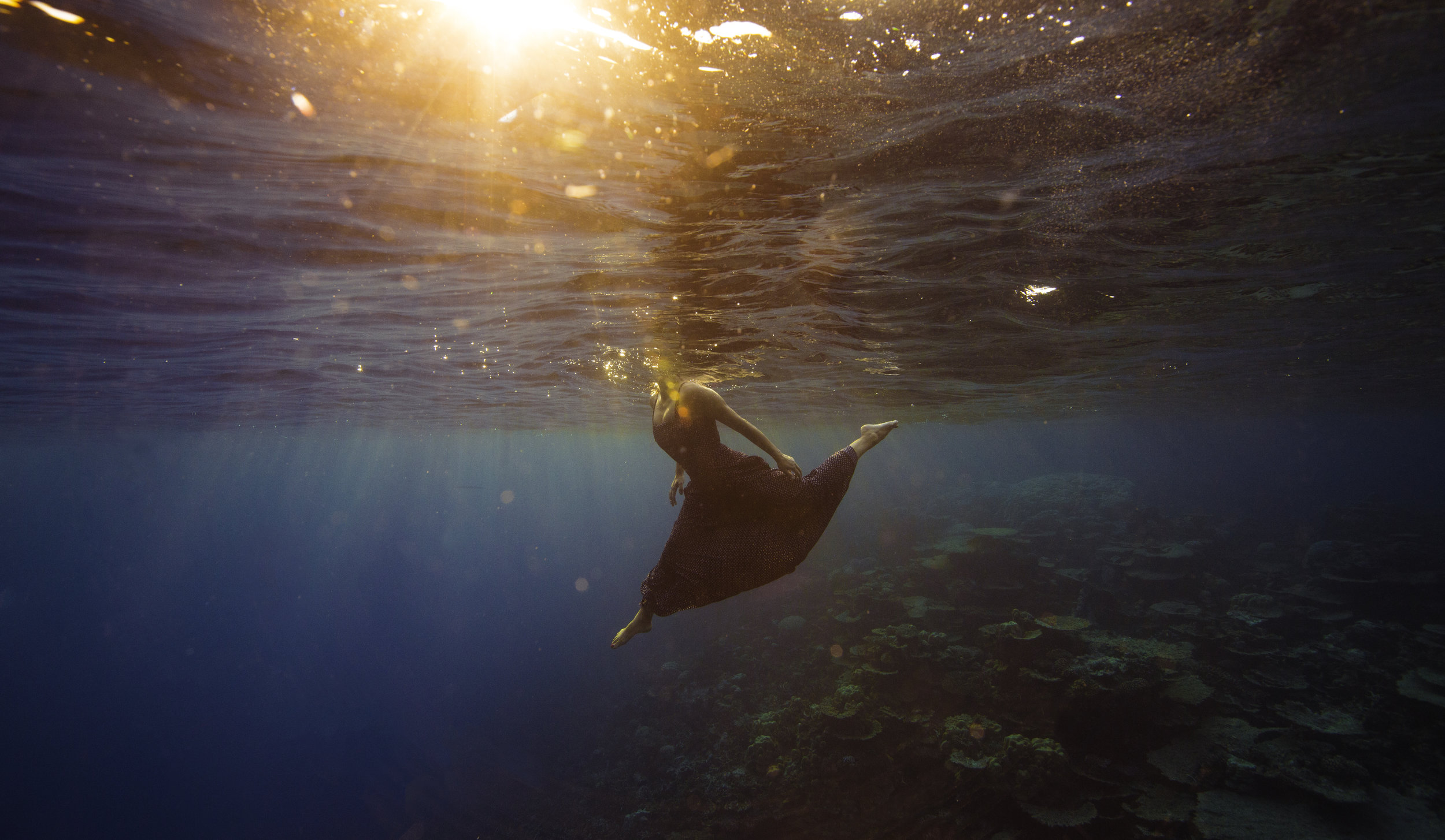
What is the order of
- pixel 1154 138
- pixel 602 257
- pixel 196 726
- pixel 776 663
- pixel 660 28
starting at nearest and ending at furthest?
pixel 660 28
pixel 1154 138
pixel 602 257
pixel 776 663
pixel 196 726

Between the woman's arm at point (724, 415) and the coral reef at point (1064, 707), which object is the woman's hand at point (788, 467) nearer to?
the woman's arm at point (724, 415)

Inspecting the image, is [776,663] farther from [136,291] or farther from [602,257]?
[136,291]

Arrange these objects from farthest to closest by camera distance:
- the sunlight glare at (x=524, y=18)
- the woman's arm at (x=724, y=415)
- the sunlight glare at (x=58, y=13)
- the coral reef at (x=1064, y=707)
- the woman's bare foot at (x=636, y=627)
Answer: the coral reef at (x=1064, y=707), the woman's arm at (x=724, y=415), the woman's bare foot at (x=636, y=627), the sunlight glare at (x=524, y=18), the sunlight glare at (x=58, y=13)

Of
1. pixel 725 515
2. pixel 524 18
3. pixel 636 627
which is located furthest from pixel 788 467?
pixel 524 18

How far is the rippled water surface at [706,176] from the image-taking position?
4.22 m

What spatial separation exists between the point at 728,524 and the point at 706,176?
4131 millimetres

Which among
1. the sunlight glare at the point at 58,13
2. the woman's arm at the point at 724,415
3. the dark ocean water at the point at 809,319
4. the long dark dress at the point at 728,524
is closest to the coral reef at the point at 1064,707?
the dark ocean water at the point at 809,319

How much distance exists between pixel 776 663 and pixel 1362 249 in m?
15.6

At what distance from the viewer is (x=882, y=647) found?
12.9 metres

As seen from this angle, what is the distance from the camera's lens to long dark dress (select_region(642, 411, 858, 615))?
14.7ft

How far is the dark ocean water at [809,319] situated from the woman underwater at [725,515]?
313cm

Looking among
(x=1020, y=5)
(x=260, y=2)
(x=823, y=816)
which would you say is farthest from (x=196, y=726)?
(x=1020, y=5)

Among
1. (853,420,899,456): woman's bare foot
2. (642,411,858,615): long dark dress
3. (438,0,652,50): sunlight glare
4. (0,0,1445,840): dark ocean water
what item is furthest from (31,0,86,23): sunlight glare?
(853,420,899,456): woman's bare foot

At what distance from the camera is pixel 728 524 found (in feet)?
15.4
